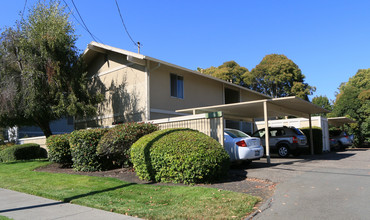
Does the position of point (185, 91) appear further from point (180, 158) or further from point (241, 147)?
point (180, 158)

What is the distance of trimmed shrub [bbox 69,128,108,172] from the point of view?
1119cm

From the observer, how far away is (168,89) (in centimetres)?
1656

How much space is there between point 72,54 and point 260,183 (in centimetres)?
1298

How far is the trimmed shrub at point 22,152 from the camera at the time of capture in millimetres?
18438

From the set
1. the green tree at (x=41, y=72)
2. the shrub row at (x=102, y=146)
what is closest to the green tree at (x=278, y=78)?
the green tree at (x=41, y=72)

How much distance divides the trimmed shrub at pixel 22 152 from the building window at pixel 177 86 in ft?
33.2

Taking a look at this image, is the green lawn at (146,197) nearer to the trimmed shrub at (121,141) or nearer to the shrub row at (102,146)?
the trimmed shrub at (121,141)

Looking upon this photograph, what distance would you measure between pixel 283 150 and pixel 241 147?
19.6ft

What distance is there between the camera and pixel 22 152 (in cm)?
1850

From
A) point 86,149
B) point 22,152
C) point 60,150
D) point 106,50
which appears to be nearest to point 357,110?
point 106,50

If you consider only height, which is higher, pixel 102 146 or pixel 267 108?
pixel 267 108

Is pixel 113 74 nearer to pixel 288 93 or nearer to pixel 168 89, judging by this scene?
pixel 168 89

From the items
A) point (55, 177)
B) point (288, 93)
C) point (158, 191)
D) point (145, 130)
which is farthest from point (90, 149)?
point (288, 93)

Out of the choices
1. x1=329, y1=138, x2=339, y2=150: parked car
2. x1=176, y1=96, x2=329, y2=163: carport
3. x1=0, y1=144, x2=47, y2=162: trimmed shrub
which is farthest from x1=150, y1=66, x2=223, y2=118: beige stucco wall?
x1=0, y1=144, x2=47, y2=162: trimmed shrub
